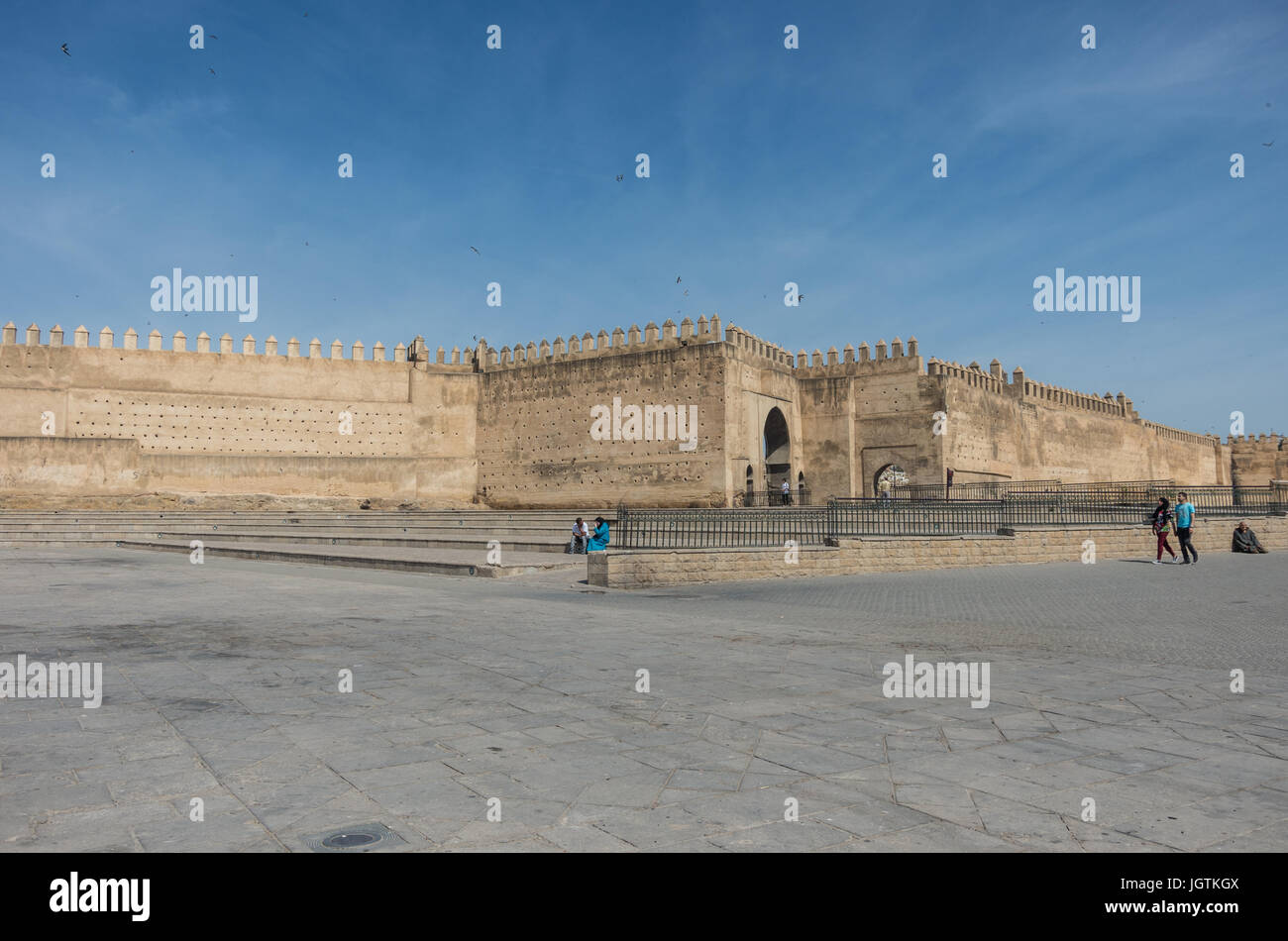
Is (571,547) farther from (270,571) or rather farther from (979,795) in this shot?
(979,795)

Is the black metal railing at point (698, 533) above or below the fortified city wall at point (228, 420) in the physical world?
below

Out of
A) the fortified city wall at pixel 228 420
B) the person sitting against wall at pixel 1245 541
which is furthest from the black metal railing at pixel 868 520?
the fortified city wall at pixel 228 420

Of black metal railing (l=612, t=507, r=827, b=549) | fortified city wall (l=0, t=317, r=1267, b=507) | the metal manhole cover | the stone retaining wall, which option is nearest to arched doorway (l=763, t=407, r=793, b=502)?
fortified city wall (l=0, t=317, r=1267, b=507)

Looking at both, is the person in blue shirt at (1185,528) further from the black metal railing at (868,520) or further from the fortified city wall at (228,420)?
the fortified city wall at (228,420)

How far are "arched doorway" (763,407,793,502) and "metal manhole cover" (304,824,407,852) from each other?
28.2 metres

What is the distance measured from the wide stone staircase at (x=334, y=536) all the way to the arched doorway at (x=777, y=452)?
9460mm

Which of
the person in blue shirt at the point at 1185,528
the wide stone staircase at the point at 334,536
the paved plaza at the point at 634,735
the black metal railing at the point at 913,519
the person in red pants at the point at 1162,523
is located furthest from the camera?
the black metal railing at the point at 913,519

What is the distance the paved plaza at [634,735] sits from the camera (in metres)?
2.44

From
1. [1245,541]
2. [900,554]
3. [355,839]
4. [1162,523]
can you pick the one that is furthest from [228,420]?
[355,839]

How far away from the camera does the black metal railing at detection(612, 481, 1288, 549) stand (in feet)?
45.3

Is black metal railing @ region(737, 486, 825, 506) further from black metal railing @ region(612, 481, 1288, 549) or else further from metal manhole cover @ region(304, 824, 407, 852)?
metal manhole cover @ region(304, 824, 407, 852)

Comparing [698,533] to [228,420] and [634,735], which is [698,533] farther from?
[228,420]

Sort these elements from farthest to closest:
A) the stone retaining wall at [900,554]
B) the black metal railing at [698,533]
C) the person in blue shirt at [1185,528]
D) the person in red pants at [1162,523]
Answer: the person in red pants at [1162,523], the person in blue shirt at [1185,528], the black metal railing at [698,533], the stone retaining wall at [900,554]
